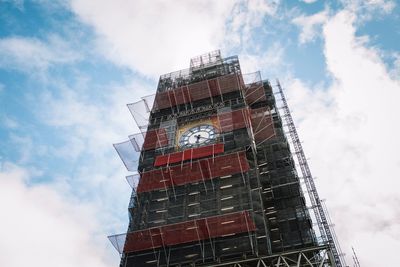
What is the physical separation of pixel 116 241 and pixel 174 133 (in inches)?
462

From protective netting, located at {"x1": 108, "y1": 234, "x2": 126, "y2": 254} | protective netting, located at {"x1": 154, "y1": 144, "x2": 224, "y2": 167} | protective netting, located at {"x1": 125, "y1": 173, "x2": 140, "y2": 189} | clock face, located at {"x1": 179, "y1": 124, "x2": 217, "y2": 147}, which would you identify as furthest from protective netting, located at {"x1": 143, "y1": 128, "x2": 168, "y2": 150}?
protective netting, located at {"x1": 108, "y1": 234, "x2": 126, "y2": 254}

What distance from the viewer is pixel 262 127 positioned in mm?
34562

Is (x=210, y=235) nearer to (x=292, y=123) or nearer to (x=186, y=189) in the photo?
(x=186, y=189)

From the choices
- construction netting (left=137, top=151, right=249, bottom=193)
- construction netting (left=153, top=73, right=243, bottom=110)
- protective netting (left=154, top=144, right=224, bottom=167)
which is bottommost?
construction netting (left=137, top=151, right=249, bottom=193)

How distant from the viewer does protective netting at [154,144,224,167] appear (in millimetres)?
30359

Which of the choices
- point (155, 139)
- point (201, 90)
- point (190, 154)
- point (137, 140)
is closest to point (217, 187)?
point (190, 154)

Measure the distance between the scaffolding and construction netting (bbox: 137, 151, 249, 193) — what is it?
7 centimetres

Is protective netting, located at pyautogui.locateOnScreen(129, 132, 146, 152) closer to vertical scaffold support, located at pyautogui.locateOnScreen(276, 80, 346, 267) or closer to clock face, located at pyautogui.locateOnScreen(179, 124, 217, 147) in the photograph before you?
clock face, located at pyautogui.locateOnScreen(179, 124, 217, 147)

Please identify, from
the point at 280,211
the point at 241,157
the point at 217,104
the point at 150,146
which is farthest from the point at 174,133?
the point at 280,211

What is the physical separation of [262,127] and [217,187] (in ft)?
28.0

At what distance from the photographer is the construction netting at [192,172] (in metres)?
28.6

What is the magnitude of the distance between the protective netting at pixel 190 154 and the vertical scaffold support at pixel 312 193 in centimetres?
808

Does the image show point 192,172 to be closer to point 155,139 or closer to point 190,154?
point 190,154

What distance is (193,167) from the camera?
29.4 metres
